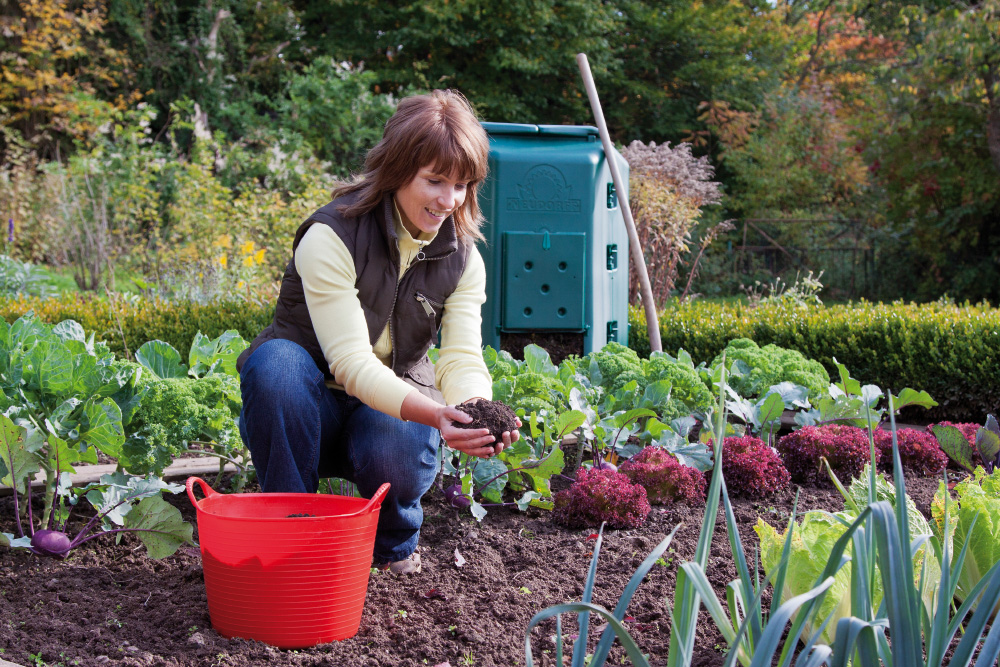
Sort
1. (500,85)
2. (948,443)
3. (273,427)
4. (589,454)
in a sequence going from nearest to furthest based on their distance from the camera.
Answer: (273,427)
(948,443)
(589,454)
(500,85)

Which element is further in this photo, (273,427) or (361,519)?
(273,427)

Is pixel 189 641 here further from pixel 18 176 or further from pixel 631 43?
pixel 631 43

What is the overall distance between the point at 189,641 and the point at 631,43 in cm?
1360

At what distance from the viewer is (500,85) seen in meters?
12.5

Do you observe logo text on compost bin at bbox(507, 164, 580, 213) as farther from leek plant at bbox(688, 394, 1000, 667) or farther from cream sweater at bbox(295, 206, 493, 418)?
leek plant at bbox(688, 394, 1000, 667)

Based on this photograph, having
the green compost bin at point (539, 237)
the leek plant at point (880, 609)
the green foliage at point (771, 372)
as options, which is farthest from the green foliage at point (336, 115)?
the leek plant at point (880, 609)

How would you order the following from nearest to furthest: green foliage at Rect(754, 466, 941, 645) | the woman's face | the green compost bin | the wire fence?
green foliage at Rect(754, 466, 941, 645), the woman's face, the green compost bin, the wire fence

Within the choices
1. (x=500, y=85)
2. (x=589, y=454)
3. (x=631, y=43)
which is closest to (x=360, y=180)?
(x=589, y=454)

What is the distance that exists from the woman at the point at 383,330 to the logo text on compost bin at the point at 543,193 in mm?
1624

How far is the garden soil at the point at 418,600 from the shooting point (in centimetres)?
147

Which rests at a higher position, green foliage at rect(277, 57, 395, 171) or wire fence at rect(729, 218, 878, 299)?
green foliage at rect(277, 57, 395, 171)

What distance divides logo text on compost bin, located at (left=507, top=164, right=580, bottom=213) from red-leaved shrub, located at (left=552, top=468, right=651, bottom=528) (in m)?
1.70

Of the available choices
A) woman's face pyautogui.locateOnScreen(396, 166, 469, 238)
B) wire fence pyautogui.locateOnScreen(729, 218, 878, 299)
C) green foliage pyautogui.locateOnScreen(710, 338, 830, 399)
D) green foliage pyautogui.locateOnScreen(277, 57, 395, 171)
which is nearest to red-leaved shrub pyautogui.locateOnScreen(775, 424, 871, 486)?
green foliage pyautogui.locateOnScreen(710, 338, 830, 399)

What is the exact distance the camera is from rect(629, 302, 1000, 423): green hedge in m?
3.72
